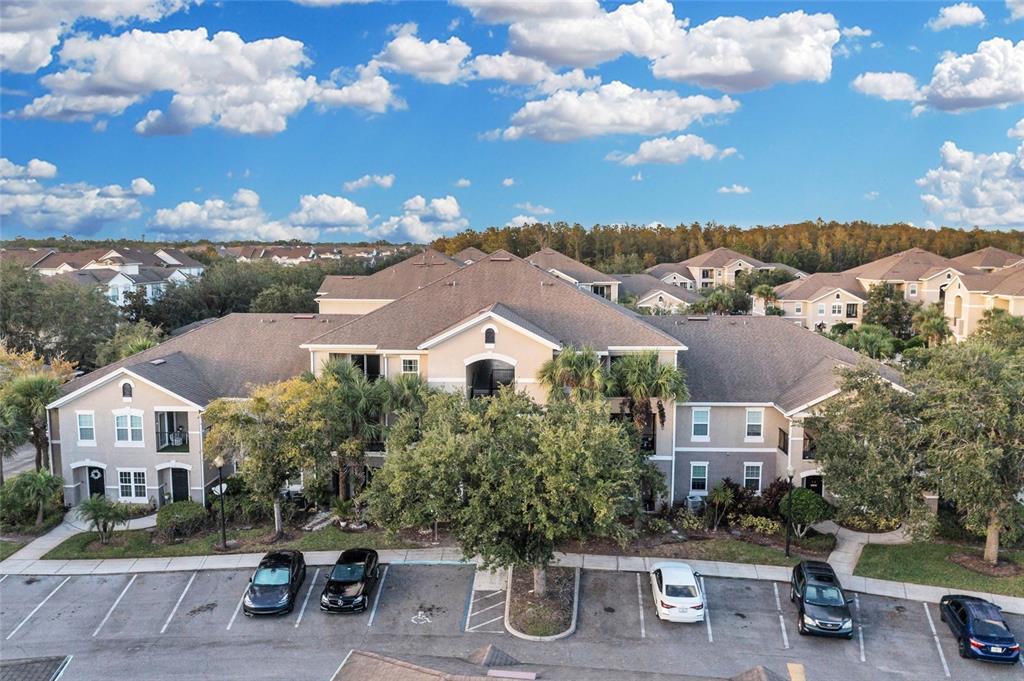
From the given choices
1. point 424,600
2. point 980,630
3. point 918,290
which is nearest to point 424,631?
point 424,600

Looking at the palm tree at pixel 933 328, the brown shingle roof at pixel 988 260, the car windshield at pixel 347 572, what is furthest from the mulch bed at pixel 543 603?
the brown shingle roof at pixel 988 260

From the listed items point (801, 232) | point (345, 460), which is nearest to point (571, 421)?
point (345, 460)

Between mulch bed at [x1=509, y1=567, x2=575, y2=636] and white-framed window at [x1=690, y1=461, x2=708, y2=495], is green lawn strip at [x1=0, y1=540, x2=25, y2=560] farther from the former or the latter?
white-framed window at [x1=690, y1=461, x2=708, y2=495]

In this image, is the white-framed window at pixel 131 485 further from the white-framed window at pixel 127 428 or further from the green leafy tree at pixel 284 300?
the green leafy tree at pixel 284 300

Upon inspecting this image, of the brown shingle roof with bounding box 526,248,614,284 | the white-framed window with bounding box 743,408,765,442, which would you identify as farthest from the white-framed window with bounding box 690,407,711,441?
the brown shingle roof with bounding box 526,248,614,284

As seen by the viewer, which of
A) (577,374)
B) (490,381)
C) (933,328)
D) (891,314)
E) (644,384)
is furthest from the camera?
(891,314)

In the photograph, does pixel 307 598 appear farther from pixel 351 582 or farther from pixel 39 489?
A: pixel 39 489
